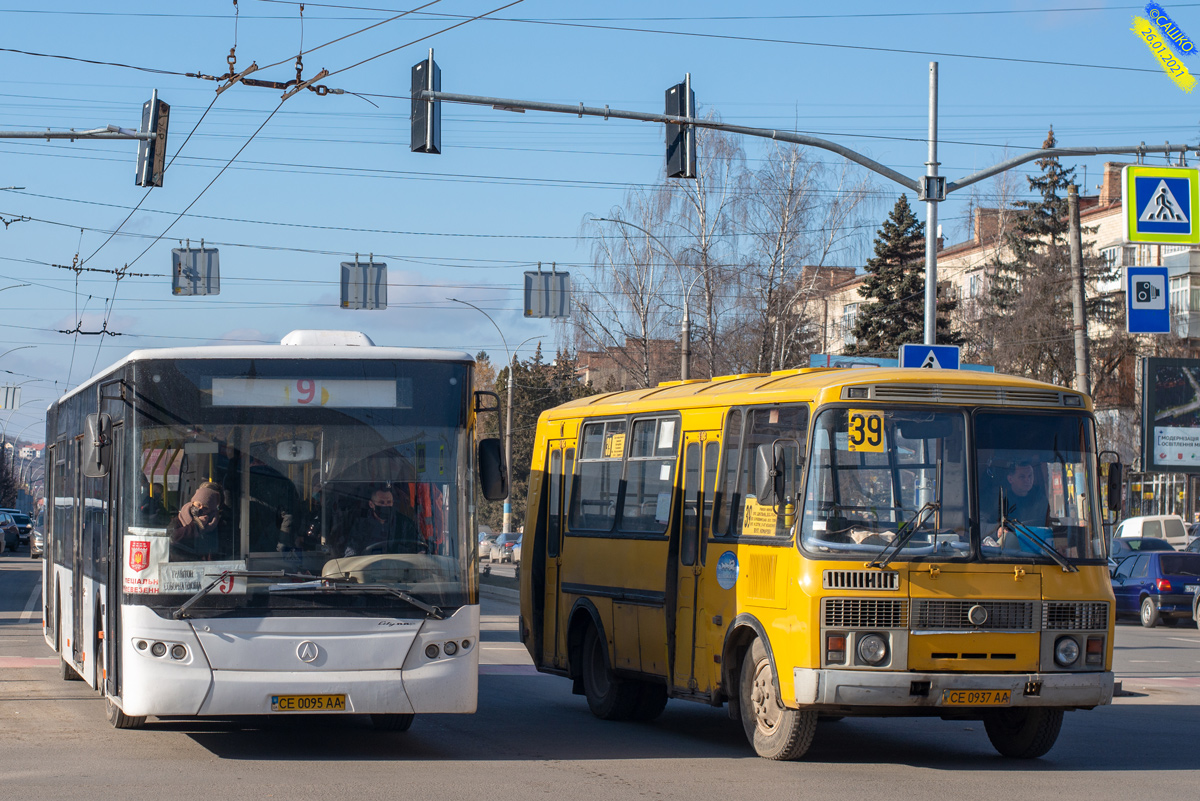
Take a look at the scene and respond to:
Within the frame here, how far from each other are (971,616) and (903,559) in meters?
0.60

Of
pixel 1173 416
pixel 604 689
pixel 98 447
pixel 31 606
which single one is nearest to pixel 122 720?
pixel 98 447

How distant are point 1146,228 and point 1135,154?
2.95 feet

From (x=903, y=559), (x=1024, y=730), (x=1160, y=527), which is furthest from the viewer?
(x=1160, y=527)

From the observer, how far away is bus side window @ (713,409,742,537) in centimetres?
1146

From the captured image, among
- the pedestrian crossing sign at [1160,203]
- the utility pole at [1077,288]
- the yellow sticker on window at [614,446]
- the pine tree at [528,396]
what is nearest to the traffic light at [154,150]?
the yellow sticker on window at [614,446]

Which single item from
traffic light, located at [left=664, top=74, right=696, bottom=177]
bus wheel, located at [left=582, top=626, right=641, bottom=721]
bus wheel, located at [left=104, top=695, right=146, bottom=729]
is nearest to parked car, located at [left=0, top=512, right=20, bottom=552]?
traffic light, located at [left=664, top=74, right=696, bottom=177]

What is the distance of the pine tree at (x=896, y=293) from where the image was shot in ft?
185

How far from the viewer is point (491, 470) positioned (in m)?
10.2

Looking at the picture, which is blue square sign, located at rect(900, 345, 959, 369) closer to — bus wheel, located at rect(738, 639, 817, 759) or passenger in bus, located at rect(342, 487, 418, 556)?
bus wheel, located at rect(738, 639, 817, 759)

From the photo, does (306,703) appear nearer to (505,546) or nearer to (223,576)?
(223,576)

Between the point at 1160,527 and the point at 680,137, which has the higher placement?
the point at 680,137

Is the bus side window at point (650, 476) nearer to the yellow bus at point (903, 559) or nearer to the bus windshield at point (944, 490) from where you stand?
the yellow bus at point (903, 559)

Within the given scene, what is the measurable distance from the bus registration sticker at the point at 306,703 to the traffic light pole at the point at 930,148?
777cm

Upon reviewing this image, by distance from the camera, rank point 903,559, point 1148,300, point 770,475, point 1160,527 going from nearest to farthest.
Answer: point 903,559, point 770,475, point 1148,300, point 1160,527
